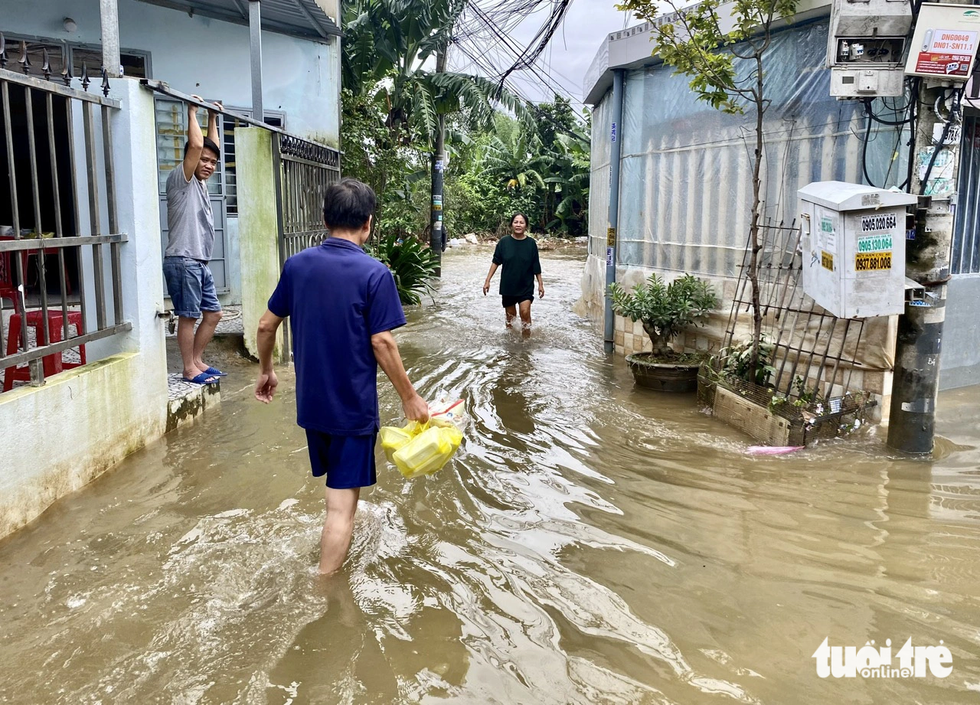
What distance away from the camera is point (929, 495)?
16.1ft

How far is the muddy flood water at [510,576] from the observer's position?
3.00 meters

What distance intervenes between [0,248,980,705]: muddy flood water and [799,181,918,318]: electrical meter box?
3.73ft

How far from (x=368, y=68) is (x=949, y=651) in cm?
1604

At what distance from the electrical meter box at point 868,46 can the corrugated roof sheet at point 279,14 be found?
6.51 m

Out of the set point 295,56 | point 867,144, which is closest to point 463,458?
point 867,144

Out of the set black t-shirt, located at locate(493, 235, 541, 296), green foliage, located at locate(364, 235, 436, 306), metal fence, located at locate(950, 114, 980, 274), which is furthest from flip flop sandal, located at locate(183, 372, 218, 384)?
green foliage, located at locate(364, 235, 436, 306)

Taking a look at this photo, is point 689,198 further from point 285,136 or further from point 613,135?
point 285,136

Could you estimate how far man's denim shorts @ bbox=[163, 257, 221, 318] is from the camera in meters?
6.23

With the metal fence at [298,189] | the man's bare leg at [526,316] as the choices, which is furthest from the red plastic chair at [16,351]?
the man's bare leg at [526,316]

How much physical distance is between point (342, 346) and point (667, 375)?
475cm

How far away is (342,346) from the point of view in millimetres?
3619

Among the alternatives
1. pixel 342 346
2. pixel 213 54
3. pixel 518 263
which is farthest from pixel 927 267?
pixel 213 54

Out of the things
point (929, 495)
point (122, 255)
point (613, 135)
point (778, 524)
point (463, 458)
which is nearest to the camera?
point (778, 524)

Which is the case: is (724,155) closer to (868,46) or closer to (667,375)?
(667,375)
